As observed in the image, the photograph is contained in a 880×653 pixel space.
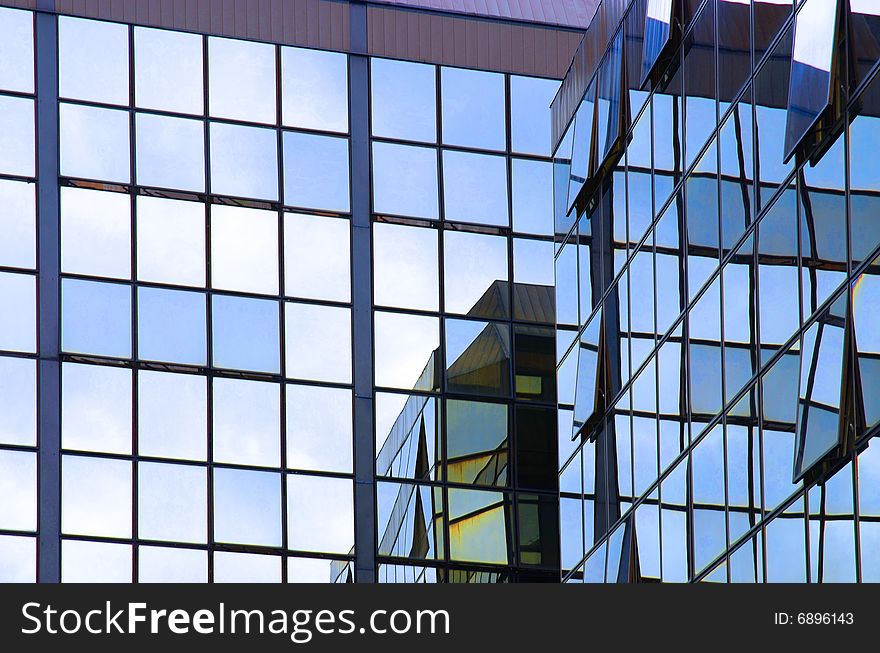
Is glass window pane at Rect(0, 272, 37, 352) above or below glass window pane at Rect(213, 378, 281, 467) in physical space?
above

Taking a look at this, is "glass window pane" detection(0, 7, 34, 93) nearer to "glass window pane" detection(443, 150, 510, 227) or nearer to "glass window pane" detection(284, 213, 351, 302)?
"glass window pane" detection(284, 213, 351, 302)

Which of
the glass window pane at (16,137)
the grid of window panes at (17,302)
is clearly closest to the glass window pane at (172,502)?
the grid of window panes at (17,302)

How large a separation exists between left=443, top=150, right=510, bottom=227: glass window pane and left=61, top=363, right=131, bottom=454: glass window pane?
9.31 meters

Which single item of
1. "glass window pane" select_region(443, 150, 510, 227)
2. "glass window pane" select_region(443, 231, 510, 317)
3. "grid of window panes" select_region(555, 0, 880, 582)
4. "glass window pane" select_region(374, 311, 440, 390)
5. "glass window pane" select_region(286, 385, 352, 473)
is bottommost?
"grid of window panes" select_region(555, 0, 880, 582)

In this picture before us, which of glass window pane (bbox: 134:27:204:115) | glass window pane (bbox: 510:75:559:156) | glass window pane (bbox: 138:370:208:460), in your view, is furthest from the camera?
glass window pane (bbox: 510:75:559:156)

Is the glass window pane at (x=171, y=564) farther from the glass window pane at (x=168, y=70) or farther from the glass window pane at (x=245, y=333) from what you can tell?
the glass window pane at (x=168, y=70)

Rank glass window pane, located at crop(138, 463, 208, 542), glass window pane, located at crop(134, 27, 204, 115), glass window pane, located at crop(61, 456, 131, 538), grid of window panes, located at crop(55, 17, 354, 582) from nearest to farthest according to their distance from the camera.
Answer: glass window pane, located at crop(61, 456, 131, 538) → glass window pane, located at crop(138, 463, 208, 542) → grid of window panes, located at crop(55, 17, 354, 582) → glass window pane, located at crop(134, 27, 204, 115)

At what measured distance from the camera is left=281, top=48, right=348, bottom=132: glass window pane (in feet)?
143

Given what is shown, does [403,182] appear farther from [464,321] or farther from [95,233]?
[95,233]

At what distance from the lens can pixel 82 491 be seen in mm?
40500

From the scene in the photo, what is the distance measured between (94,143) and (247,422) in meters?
7.67

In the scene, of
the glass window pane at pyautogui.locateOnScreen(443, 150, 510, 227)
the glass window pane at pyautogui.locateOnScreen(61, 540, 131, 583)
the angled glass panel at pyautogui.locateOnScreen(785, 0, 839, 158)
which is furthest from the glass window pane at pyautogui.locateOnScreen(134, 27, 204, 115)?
the angled glass panel at pyautogui.locateOnScreen(785, 0, 839, 158)
